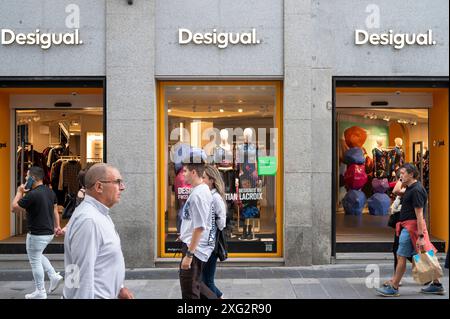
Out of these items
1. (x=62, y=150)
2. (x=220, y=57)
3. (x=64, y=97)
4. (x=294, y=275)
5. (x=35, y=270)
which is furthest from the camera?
(x=62, y=150)

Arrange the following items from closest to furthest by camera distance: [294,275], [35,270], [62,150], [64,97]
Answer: [35,270] → [294,275] → [64,97] → [62,150]

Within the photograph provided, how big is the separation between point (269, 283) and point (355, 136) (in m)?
6.85

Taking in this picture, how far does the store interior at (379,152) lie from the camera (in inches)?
459

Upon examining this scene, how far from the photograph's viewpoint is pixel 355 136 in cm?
1472

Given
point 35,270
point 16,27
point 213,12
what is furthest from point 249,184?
point 16,27

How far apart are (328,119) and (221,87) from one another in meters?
2.05

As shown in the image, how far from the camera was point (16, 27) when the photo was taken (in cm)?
1016

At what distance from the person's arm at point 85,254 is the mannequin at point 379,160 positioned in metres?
11.8

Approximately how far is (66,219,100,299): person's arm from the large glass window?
6.72 metres

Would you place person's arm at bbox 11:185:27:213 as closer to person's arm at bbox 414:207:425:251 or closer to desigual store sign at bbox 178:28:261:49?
desigual store sign at bbox 178:28:261:49

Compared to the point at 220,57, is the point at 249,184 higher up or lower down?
lower down

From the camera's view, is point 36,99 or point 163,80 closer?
point 163,80

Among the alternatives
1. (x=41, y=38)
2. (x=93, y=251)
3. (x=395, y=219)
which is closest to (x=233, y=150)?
(x=395, y=219)

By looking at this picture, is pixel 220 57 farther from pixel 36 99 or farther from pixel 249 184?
pixel 36 99
